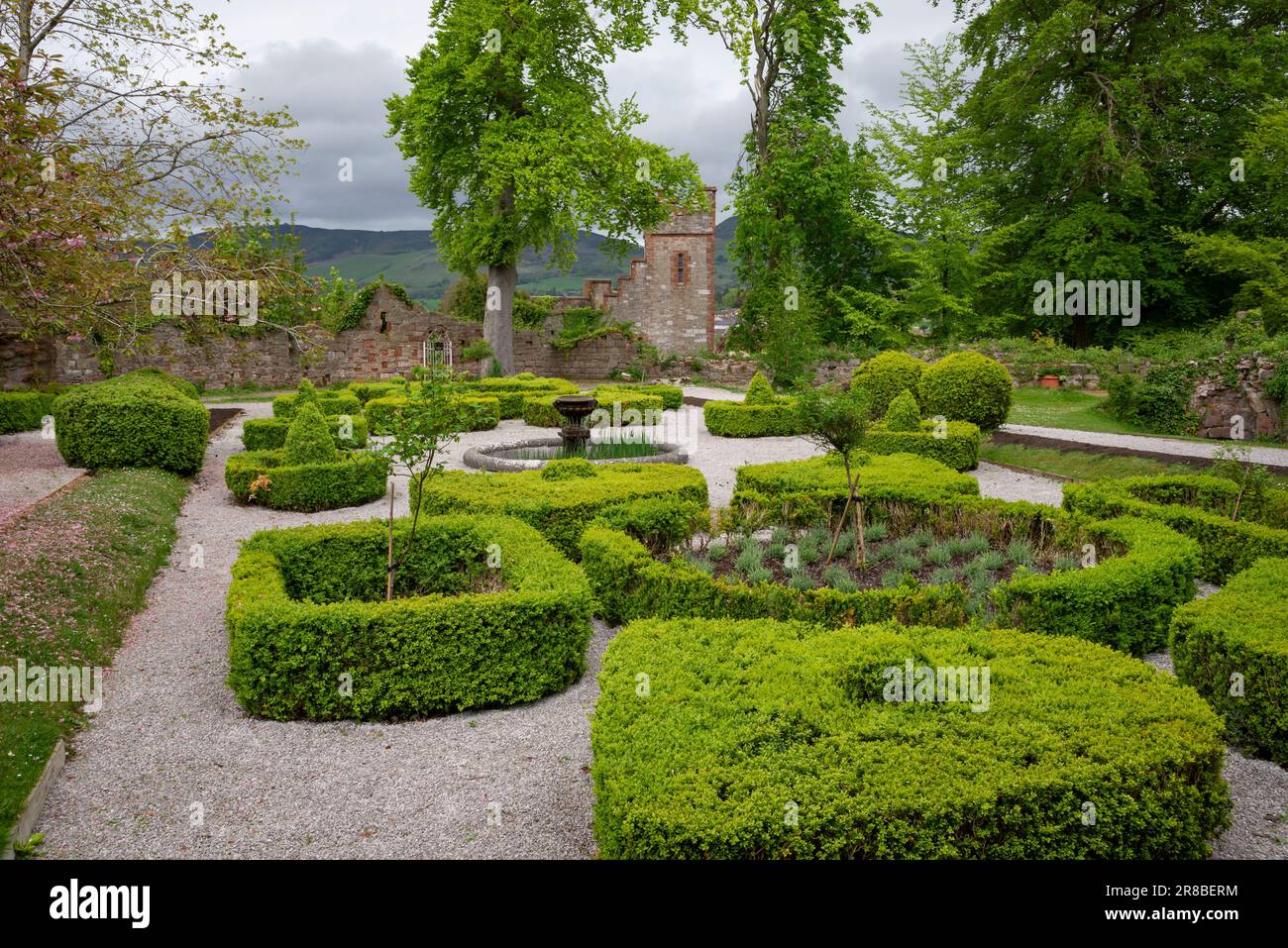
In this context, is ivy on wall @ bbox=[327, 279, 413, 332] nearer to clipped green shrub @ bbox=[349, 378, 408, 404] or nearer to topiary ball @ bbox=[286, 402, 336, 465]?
clipped green shrub @ bbox=[349, 378, 408, 404]

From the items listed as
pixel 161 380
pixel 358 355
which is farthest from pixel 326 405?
pixel 358 355

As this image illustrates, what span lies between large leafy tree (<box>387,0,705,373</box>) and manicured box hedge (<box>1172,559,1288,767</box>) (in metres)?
20.3

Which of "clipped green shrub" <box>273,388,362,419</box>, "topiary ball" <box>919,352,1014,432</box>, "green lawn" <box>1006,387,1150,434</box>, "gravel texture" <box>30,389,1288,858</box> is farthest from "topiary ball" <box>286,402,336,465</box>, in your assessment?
"green lawn" <box>1006,387,1150,434</box>

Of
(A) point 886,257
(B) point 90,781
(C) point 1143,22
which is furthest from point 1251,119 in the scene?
(B) point 90,781

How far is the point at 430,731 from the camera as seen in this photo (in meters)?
5.03

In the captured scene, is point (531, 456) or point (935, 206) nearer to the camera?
point (531, 456)

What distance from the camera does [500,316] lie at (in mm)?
26391

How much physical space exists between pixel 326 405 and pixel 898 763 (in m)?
15.9

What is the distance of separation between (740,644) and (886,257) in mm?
25939

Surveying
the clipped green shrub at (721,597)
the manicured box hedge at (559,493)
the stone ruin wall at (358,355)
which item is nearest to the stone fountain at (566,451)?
the manicured box hedge at (559,493)

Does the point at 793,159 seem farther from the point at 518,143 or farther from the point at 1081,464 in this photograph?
the point at 1081,464

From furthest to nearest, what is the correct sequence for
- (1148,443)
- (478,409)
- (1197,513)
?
1. (478,409)
2. (1148,443)
3. (1197,513)

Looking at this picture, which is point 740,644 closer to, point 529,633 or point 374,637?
point 529,633

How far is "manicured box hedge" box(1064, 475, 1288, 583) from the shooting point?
680 centimetres
